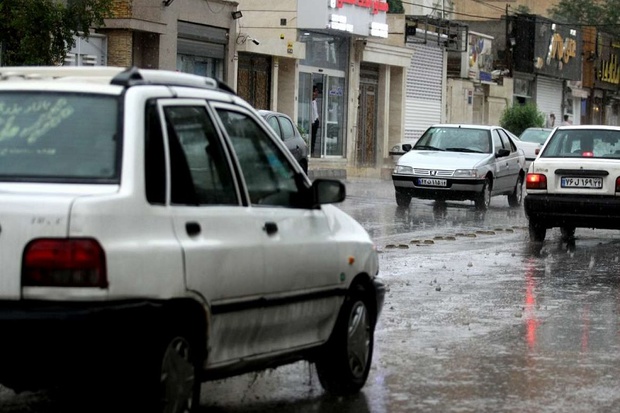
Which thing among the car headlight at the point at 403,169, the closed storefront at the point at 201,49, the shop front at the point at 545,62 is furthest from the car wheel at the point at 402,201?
the shop front at the point at 545,62

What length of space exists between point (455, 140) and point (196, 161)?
21.5 m

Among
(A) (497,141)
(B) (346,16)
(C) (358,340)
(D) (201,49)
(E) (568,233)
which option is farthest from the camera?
(B) (346,16)

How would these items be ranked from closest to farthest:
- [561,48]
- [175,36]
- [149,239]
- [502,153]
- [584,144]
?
[149,239], [584,144], [502,153], [175,36], [561,48]

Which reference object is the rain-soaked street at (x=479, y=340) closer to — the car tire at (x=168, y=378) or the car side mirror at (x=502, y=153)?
the car tire at (x=168, y=378)

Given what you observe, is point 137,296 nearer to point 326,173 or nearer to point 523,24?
point 326,173

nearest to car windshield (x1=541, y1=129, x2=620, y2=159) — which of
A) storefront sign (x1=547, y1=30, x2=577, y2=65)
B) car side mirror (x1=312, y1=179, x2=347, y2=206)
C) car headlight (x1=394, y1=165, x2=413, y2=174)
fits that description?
car headlight (x1=394, y1=165, x2=413, y2=174)

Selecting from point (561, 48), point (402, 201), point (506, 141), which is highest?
point (561, 48)

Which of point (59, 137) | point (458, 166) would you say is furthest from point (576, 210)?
point (59, 137)

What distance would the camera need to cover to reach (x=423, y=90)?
54.2 m

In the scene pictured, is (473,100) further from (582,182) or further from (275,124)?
(582,182)

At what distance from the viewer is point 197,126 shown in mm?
6625

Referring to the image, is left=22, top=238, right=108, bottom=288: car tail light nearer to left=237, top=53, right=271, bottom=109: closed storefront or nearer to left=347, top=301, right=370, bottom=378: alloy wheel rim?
left=347, top=301, right=370, bottom=378: alloy wheel rim

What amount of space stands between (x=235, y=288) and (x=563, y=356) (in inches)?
146

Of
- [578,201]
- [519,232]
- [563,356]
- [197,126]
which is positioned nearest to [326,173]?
[519,232]
